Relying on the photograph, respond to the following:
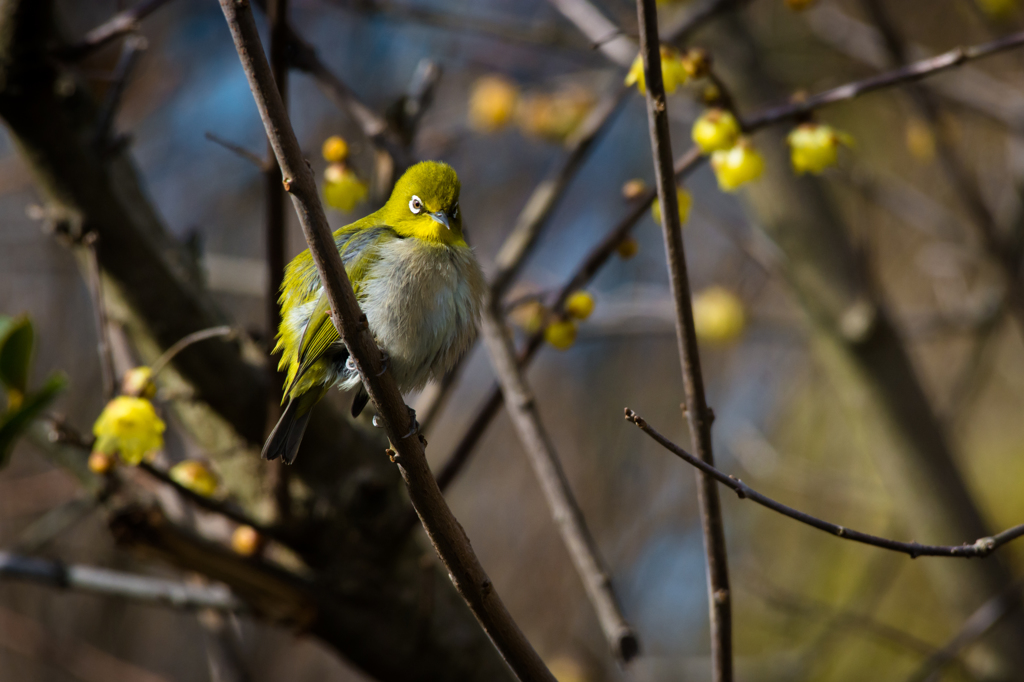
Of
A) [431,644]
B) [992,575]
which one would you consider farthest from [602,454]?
[431,644]

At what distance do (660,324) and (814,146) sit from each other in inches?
54.4

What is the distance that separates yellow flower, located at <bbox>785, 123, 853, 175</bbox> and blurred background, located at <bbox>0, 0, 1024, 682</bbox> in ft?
3.15

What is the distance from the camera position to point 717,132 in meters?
1.95

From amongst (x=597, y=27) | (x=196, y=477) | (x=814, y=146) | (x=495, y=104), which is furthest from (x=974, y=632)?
(x=495, y=104)

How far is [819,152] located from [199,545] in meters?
1.80

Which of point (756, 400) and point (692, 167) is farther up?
point (692, 167)

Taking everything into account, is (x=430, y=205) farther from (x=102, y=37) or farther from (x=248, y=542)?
(x=248, y=542)

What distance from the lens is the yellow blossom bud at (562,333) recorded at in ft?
7.04

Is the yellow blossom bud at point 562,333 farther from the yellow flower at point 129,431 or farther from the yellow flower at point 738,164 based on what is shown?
the yellow flower at point 129,431

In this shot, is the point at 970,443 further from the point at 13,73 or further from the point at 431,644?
the point at 13,73

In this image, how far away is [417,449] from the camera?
130cm

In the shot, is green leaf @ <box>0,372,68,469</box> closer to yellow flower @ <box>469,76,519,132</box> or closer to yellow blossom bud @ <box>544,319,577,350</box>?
yellow blossom bud @ <box>544,319,577,350</box>

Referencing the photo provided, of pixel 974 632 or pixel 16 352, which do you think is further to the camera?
pixel 974 632

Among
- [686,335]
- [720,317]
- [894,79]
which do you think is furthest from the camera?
[720,317]
